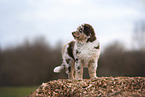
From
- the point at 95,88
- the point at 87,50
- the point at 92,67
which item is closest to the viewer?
the point at 95,88

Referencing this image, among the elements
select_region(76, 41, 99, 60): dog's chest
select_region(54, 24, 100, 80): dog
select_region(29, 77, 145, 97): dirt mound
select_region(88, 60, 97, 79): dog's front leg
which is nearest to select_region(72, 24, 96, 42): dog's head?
select_region(54, 24, 100, 80): dog

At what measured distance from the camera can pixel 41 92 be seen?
513cm

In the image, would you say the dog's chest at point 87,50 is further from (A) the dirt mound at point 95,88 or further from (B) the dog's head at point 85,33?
(A) the dirt mound at point 95,88

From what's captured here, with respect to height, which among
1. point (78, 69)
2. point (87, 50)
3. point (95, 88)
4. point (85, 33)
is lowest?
point (95, 88)

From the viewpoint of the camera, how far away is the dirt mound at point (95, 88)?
4586 mm

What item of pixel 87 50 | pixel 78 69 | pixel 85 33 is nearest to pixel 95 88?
pixel 78 69

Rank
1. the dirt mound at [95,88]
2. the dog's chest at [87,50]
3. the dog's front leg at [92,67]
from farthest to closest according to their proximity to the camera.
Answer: the dog's front leg at [92,67] < the dog's chest at [87,50] < the dirt mound at [95,88]

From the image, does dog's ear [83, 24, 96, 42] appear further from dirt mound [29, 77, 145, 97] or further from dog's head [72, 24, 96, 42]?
dirt mound [29, 77, 145, 97]

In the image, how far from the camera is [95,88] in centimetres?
488

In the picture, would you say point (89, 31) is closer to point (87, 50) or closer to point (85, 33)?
point (85, 33)

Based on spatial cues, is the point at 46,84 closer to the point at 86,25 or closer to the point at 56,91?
the point at 56,91

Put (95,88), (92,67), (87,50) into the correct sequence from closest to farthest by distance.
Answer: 1. (95,88)
2. (87,50)
3. (92,67)

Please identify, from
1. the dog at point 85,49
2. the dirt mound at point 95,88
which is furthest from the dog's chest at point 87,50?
the dirt mound at point 95,88

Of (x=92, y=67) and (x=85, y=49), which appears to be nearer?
(x=85, y=49)
